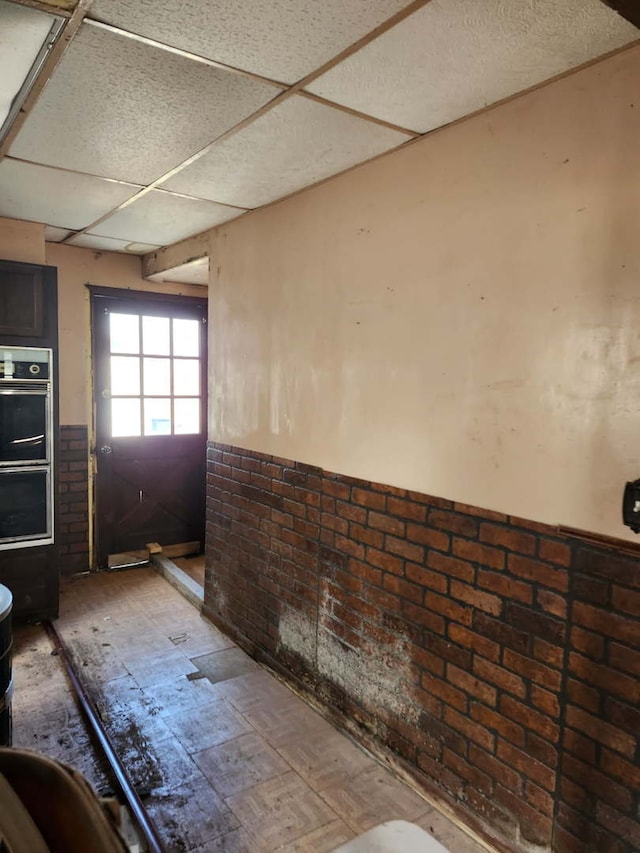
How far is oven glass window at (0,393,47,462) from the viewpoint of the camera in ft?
11.2

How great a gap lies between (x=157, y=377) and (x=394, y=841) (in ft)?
12.6

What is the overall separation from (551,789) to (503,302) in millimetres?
1544

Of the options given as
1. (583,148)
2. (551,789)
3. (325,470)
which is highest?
(583,148)

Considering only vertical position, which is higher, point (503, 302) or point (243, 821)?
point (503, 302)

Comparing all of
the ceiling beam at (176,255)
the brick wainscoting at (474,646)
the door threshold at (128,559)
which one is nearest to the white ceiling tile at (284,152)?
the ceiling beam at (176,255)

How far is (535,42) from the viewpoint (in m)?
1.45

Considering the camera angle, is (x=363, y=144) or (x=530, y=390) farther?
(x=363, y=144)

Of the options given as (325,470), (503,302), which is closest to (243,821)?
(325,470)

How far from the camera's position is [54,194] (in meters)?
2.92

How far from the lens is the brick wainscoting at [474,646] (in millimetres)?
1566

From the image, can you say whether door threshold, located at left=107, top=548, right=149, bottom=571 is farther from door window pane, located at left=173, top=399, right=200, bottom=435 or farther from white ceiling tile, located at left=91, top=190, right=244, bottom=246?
white ceiling tile, located at left=91, top=190, right=244, bottom=246

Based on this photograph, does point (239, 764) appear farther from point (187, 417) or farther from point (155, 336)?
point (155, 336)

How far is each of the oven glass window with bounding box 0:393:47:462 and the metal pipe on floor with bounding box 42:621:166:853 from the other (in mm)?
1187

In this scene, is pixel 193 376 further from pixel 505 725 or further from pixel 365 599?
pixel 505 725
